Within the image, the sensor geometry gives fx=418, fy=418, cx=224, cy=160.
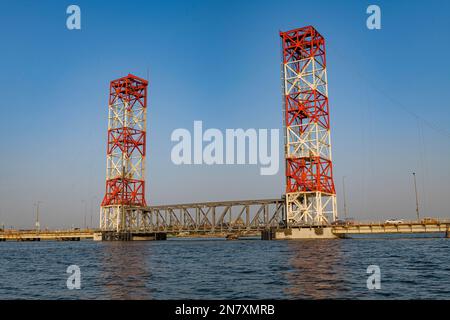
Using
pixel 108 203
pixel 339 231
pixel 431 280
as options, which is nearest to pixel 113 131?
pixel 108 203

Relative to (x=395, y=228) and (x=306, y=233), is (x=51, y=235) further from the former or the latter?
(x=395, y=228)

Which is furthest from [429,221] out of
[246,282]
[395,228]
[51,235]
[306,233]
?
[51,235]

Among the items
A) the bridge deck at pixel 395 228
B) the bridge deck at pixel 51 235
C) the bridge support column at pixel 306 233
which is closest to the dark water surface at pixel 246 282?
the bridge deck at pixel 395 228

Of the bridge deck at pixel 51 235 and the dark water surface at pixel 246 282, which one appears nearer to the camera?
the dark water surface at pixel 246 282

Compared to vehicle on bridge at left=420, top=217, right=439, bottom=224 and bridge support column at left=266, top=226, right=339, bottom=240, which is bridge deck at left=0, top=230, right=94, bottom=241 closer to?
bridge support column at left=266, top=226, right=339, bottom=240

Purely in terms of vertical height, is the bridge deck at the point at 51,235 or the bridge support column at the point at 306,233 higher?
the bridge support column at the point at 306,233

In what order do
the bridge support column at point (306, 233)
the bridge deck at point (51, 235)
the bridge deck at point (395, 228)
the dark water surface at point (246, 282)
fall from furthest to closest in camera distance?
the bridge deck at point (51, 235) → the bridge support column at point (306, 233) → the bridge deck at point (395, 228) → the dark water surface at point (246, 282)

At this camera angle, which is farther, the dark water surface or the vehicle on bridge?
the vehicle on bridge

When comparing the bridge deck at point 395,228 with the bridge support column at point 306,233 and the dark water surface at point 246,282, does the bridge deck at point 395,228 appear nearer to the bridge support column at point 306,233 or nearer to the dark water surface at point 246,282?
the bridge support column at point 306,233

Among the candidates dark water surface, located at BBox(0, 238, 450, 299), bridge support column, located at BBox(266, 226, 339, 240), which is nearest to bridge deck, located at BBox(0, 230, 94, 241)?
bridge support column, located at BBox(266, 226, 339, 240)

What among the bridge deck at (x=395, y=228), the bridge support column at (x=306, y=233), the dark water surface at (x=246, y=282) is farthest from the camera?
the bridge support column at (x=306, y=233)
